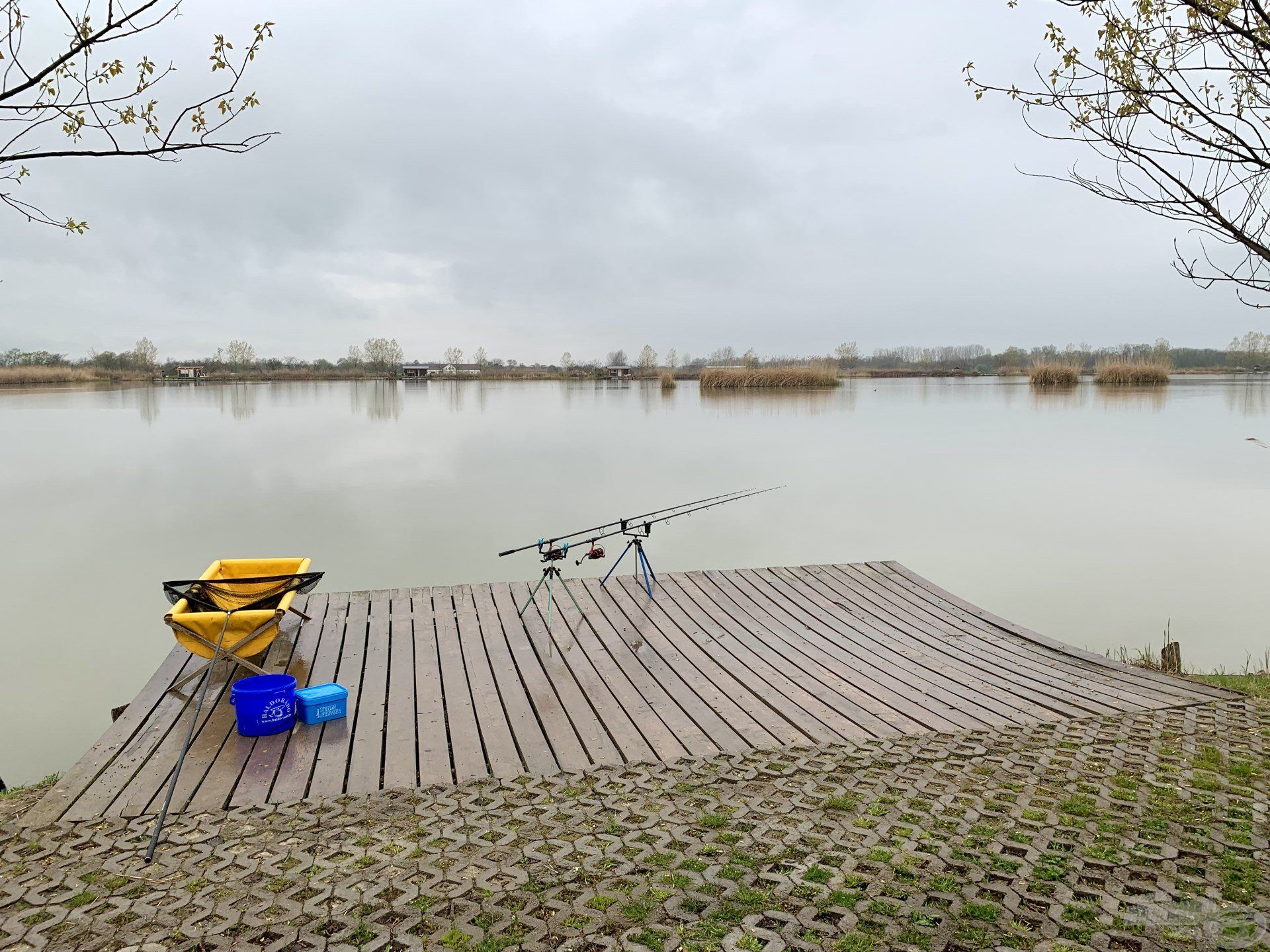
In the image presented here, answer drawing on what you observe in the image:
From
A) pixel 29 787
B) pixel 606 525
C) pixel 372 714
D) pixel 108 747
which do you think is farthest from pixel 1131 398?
pixel 29 787

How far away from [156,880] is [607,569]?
19.8 feet

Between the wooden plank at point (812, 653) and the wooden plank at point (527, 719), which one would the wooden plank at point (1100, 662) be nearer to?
the wooden plank at point (812, 653)

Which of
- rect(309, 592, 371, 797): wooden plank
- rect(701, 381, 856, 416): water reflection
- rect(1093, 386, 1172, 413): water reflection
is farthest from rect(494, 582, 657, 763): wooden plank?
rect(1093, 386, 1172, 413): water reflection

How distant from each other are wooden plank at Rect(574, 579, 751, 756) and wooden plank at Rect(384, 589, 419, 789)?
1274 millimetres

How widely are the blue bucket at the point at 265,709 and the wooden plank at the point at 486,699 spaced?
3.05 ft

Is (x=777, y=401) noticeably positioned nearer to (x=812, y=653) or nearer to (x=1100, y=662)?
(x=1100, y=662)

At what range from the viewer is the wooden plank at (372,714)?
345 cm

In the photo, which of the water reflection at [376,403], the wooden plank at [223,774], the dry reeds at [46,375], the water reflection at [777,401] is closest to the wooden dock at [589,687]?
the wooden plank at [223,774]

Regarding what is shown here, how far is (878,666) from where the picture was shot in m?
5.02

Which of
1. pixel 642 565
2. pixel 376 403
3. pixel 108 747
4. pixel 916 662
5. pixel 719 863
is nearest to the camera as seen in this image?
pixel 719 863

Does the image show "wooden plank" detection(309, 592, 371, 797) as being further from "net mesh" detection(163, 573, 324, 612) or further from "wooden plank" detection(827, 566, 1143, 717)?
"wooden plank" detection(827, 566, 1143, 717)

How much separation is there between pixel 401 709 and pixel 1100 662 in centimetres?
442

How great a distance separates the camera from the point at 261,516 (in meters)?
11.8

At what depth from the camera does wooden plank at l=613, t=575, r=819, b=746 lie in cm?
406
